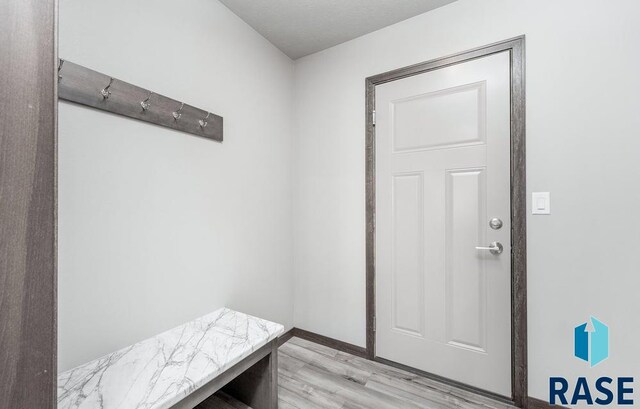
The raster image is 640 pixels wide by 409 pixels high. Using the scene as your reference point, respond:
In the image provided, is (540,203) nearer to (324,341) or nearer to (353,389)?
(353,389)

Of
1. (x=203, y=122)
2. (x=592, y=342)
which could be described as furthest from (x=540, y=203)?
(x=203, y=122)

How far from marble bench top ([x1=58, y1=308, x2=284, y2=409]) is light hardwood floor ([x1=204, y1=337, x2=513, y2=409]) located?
0.48 m

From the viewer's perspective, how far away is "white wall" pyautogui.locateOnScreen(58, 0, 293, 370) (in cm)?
118

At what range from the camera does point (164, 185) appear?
1485mm

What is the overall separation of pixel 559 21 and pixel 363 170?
1.36 m

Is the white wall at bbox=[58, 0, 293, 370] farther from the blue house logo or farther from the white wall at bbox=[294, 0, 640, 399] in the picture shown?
the blue house logo

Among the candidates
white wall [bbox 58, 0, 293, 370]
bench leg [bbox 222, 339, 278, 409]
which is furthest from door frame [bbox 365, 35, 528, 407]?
white wall [bbox 58, 0, 293, 370]

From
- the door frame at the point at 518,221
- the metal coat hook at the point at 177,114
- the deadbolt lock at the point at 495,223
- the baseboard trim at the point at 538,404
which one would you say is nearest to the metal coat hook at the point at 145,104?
the metal coat hook at the point at 177,114

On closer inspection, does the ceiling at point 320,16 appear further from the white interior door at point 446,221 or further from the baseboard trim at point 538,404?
the baseboard trim at point 538,404

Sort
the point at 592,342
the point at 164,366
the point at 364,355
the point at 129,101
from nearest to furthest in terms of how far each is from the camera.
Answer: the point at 164,366
the point at 129,101
the point at 592,342
the point at 364,355

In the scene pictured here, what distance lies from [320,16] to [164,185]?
59.6 inches

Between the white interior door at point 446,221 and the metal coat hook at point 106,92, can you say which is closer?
the metal coat hook at point 106,92

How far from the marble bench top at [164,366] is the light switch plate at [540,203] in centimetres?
159

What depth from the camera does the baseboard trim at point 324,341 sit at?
2139 mm
